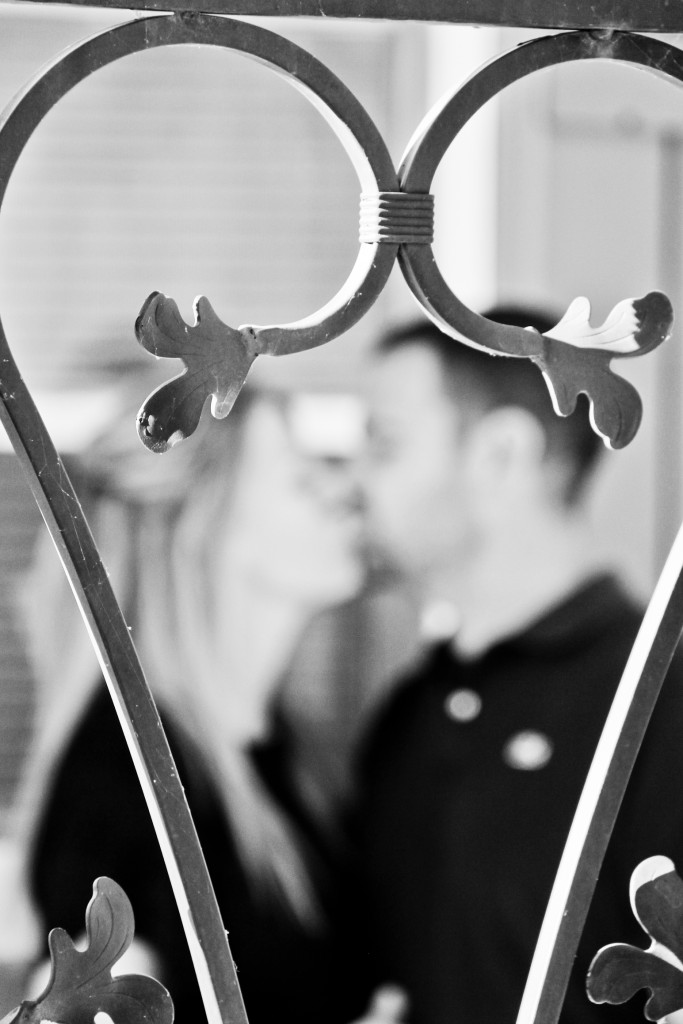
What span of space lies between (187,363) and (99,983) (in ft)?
0.42

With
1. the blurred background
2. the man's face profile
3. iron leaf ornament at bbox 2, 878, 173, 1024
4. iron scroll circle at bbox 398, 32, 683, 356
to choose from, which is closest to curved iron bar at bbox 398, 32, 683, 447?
iron scroll circle at bbox 398, 32, 683, 356

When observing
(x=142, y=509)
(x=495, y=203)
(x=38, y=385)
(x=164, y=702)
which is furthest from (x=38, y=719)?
(x=495, y=203)

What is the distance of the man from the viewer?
117 centimetres

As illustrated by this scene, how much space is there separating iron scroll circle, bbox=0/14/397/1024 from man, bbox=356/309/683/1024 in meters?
0.95

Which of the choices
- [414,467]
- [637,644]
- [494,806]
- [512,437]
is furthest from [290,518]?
[637,644]

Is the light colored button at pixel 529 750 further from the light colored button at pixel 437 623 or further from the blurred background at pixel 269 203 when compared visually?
the blurred background at pixel 269 203

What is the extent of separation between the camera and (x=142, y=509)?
114 centimetres

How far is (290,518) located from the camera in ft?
3.84

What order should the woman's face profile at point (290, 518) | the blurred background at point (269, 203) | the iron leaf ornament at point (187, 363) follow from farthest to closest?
the woman's face profile at point (290, 518) → the blurred background at point (269, 203) → the iron leaf ornament at point (187, 363)

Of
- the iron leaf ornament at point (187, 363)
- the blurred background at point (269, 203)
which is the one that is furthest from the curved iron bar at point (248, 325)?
the blurred background at point (269, 203)

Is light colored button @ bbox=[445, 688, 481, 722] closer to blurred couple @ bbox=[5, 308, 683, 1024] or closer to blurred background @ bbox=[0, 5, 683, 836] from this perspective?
blurred couple @ bbox=[5, 308, 683, 1024]

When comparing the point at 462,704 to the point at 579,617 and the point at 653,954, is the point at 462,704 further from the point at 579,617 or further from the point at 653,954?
the point at 653,954

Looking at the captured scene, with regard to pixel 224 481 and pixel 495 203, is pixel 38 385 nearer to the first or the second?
pixel 224 481

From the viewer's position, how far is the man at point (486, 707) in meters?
1.17
